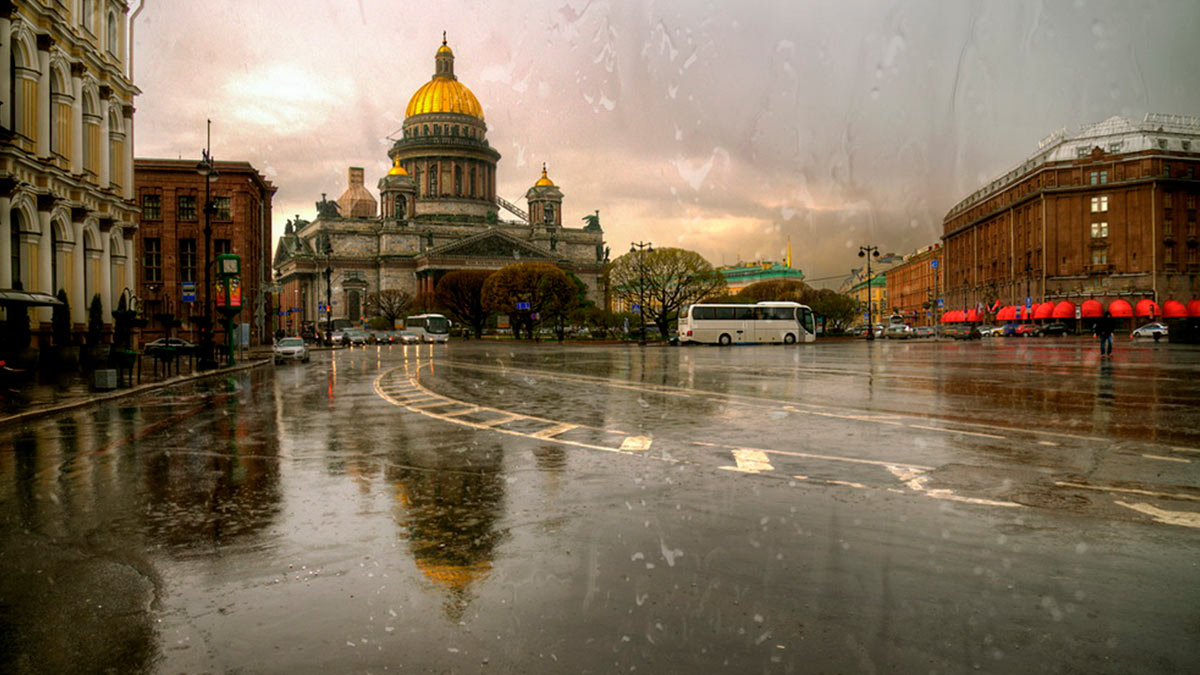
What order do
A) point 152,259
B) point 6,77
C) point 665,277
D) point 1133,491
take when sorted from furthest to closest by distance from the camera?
point 665,277
point 152,259
point 6,77
point 1133,491

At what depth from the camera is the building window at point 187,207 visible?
57.0 m

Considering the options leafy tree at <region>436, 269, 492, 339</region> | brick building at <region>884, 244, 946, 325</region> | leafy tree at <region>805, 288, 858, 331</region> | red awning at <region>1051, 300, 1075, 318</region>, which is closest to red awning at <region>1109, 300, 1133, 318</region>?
red awning at <region>1051, 300, 1075, 318</region>

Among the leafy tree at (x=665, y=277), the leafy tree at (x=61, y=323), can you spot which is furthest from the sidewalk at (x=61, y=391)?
the leafy tree at (x=665, y=277)

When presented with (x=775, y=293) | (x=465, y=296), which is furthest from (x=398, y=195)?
(x=775, y=293)

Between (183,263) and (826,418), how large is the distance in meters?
56.1

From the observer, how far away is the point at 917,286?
150 metres

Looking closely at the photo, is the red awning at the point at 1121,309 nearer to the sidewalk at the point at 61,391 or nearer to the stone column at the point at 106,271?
the sidewalk at the point at 61,391

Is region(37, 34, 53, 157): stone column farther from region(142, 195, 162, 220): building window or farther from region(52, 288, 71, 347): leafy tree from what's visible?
region(142, 195, 162, 220): building window

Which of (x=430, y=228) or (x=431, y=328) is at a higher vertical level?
(x=430, y=228)

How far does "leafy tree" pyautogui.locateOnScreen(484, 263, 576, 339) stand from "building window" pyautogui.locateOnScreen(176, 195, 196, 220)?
3234cm

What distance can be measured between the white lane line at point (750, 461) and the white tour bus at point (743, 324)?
51728 mm

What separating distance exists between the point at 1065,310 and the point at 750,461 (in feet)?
273

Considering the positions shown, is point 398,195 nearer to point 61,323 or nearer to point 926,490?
point 61,323

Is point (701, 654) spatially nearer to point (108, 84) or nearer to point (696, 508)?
point (696, 508)
